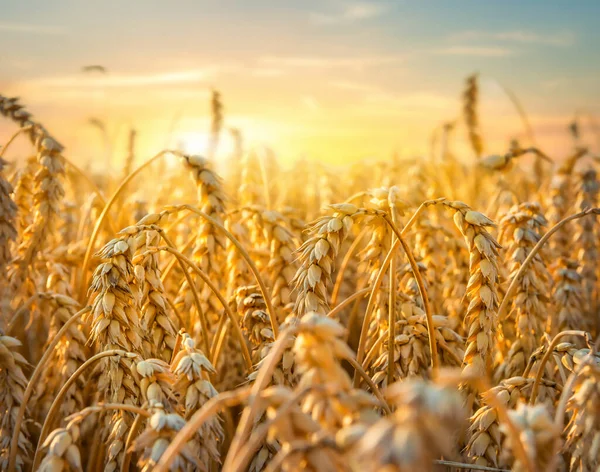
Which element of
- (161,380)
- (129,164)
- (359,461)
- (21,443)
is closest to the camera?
(359,461)

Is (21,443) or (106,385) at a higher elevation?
(106,385)

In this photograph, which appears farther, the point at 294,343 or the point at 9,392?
the point at 9,392

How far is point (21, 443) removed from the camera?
82.1 inches

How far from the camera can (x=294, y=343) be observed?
194cm

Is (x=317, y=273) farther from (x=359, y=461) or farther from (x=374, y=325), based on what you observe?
(x=359, y=461)

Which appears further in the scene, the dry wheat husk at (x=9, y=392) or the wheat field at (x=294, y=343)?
the dry wheat husk at (x=9, y=392)

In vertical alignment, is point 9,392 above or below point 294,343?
below

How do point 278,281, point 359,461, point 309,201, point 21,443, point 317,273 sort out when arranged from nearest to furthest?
point 359,461 → point 317,273 → point 21,443 → point 278,281 → point 309,201

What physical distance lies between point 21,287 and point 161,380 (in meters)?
1.52

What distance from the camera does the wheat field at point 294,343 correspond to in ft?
3.65

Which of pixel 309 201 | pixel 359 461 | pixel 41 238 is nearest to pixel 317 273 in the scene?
pixel 359 461

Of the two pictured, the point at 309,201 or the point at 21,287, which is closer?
the point at 21,287

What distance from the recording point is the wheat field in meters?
1.11

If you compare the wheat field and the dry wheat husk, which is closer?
the wheat field
